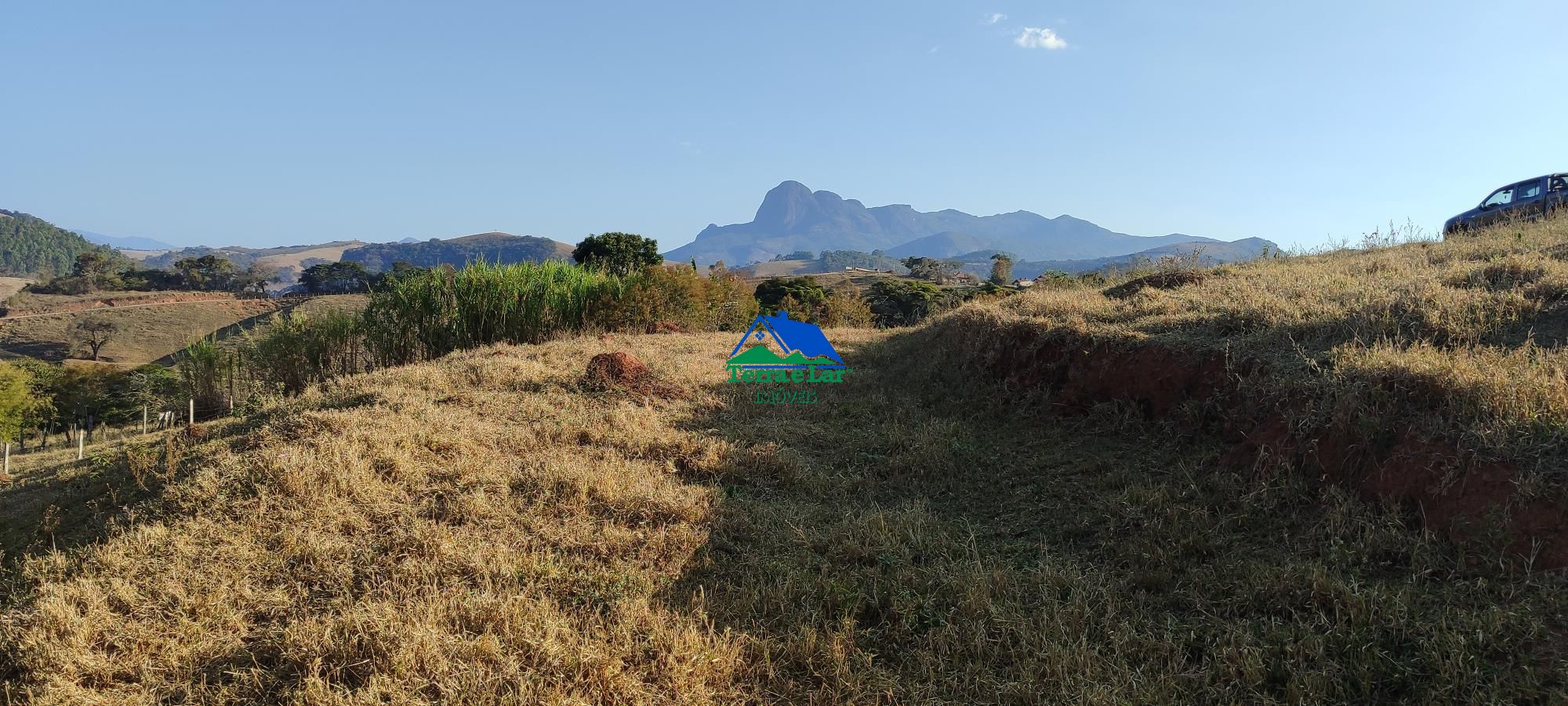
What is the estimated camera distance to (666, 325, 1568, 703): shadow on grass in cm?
260

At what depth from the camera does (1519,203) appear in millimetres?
12156

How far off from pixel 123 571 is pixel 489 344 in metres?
7.70

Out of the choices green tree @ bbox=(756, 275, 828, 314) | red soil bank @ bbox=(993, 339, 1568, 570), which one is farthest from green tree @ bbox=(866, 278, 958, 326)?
red soil bank @ bbox=(993, 339, 1568, 570)

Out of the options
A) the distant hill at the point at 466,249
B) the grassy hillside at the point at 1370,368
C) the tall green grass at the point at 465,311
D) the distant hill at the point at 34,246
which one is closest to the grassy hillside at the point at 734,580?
the grassy hillside at the point at 1370,368

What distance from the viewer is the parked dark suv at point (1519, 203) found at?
11422mm

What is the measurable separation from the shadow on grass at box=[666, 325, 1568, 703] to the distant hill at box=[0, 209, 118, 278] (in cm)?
17656

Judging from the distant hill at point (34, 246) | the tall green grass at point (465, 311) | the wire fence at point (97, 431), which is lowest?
the wire fence at point (97, 431)

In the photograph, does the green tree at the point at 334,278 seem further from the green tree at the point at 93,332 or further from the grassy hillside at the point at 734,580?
the grassy hillside at the point at 734,580

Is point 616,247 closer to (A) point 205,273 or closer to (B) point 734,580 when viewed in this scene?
(B) point 734,580

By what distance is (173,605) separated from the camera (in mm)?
3193

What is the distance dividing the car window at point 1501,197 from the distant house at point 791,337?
13154mm

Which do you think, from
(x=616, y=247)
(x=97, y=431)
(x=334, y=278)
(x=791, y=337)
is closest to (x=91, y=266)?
(x=334, y=278)

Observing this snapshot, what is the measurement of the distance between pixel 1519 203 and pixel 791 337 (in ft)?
45.1

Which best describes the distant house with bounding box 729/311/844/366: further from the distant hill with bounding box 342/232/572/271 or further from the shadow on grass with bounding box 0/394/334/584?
the distant hill with bounding box 342/232/572/271
